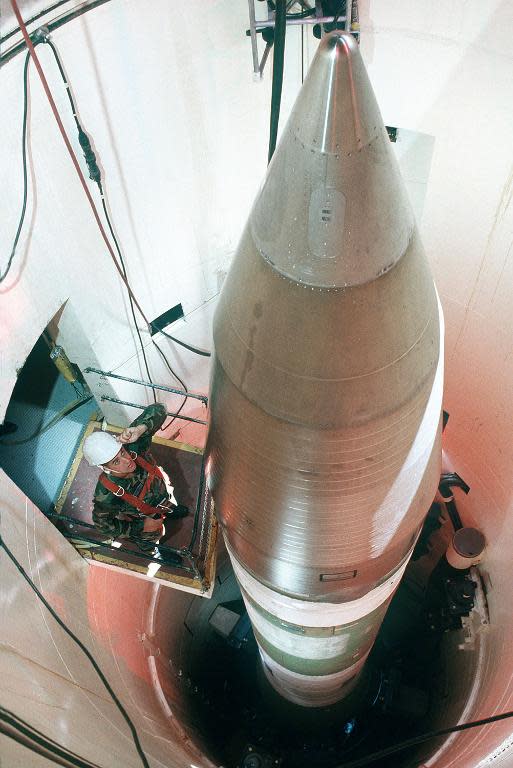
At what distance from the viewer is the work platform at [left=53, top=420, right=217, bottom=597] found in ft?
16.3

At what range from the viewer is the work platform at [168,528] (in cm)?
498

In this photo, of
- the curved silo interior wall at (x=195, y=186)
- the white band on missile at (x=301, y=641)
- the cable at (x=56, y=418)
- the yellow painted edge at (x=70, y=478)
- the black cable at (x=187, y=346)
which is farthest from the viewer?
the cable at (x=56, y=418)

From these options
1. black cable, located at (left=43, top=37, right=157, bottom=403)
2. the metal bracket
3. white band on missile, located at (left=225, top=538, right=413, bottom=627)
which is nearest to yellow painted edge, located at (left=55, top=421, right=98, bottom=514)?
black cable, located at (left=43, top=37, right=157, bottom=403)

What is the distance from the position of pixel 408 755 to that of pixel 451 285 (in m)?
5.22

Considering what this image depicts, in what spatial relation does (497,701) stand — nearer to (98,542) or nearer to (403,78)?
(98,542)

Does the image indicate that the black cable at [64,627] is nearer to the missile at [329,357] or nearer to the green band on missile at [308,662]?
the missile at [329,357]

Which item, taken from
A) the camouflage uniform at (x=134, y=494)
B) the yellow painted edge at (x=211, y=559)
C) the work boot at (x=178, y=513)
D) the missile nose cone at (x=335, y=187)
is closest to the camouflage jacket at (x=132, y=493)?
the camouflage uniform at (x=134, y=494)

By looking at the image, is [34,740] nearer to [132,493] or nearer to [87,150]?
[132,493]

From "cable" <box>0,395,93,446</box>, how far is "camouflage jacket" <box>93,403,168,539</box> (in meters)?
2.35

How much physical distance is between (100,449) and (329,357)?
2.42m

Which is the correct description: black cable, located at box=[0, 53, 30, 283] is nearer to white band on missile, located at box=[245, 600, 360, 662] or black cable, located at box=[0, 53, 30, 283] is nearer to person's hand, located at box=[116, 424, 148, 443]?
person's hand, located at box=[116, 424, 148, 443]

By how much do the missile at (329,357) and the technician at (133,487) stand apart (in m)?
1.25

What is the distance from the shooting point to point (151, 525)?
501 centimetres

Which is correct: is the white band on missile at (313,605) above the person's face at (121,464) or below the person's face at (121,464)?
below
